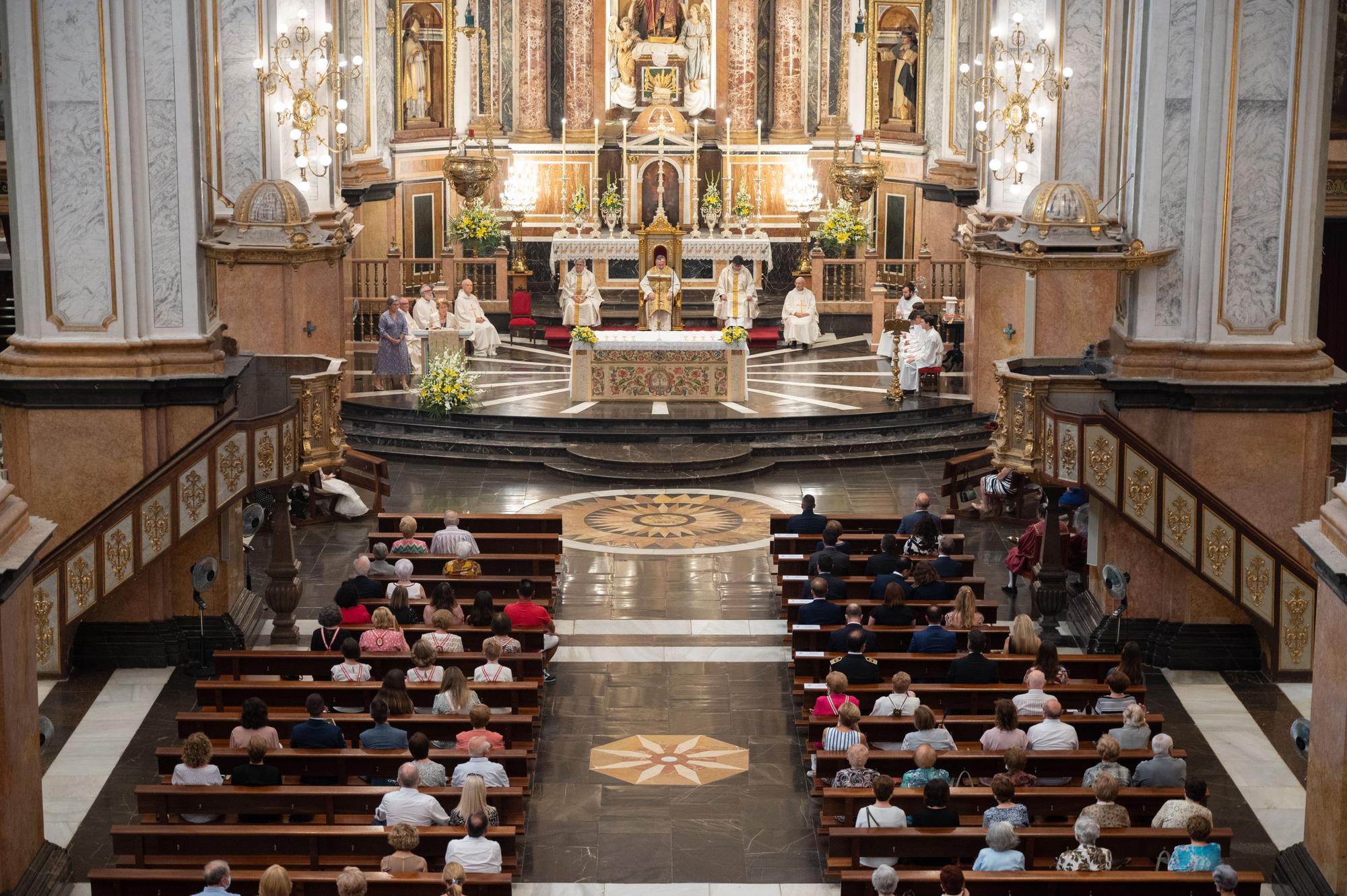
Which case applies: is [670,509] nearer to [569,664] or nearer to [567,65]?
[569,664]

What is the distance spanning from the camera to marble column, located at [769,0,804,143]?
33.2 metres

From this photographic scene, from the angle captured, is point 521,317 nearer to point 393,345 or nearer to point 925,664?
point 393,345

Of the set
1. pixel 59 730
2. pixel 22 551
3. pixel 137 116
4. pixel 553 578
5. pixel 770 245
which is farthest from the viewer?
pixel 770 245

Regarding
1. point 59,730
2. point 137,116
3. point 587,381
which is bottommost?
point 59,730

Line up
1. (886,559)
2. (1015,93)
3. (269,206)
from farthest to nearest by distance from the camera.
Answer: (1015,93) → (269,206) → (886,559)

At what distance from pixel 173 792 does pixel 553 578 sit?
572 cm

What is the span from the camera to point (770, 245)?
31969 mm

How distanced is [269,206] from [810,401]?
387 inches

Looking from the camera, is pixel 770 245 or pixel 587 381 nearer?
pixel 587 381

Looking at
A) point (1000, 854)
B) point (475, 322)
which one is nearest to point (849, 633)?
point (1000, 854)

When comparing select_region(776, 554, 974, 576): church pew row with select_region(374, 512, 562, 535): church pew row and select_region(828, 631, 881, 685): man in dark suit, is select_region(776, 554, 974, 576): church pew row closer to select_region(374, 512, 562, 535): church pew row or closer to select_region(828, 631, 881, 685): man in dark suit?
select_region(374, 512, 562, 535): church pew row

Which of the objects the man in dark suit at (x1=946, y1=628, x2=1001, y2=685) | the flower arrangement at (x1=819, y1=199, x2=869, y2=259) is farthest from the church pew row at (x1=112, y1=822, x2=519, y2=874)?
the flower arrangement at (x1=819, y1=199, x2=869, y2=259)

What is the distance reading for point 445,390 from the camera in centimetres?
2350

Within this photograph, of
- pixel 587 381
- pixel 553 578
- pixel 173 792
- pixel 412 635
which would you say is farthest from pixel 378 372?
pixel 173 792
